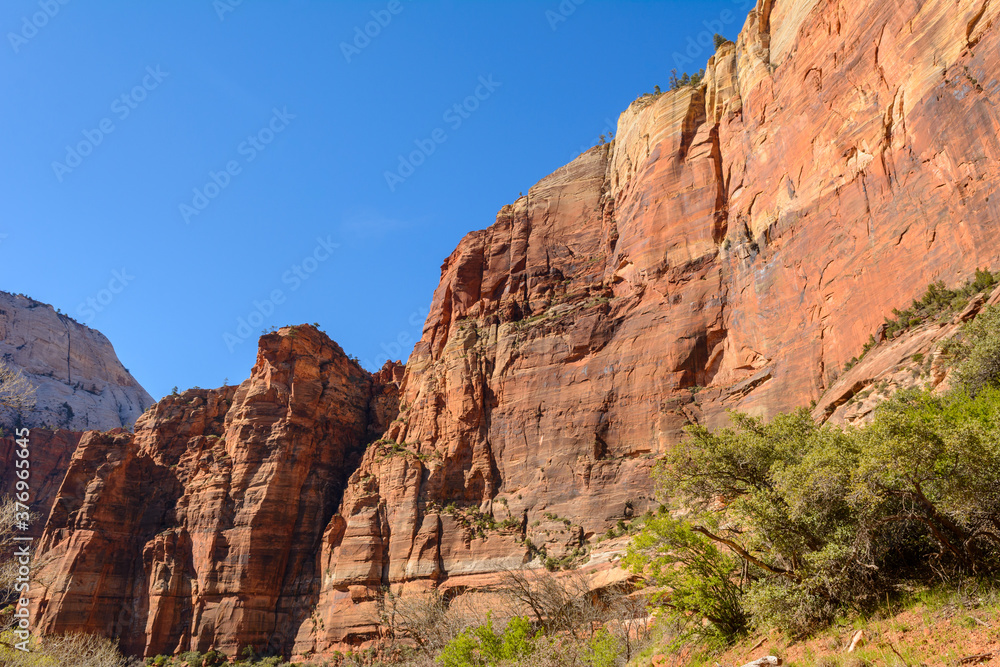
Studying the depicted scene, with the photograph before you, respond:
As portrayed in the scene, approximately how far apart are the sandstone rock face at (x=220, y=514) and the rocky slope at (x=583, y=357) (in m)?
0.22

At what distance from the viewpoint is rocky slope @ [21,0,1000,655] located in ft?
105

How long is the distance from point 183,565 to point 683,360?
4571 centimetres

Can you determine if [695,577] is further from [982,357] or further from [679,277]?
[679,277]

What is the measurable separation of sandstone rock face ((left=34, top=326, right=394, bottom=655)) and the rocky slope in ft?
0.73

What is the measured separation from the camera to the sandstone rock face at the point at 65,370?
110812 millimetres

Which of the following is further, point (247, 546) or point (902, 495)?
point (247, 546)

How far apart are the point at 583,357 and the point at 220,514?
34954 mm

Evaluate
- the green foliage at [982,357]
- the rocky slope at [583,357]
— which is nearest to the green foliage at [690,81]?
the rocky slope at [583,357]

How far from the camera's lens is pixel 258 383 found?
66125mm

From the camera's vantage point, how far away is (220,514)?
58781 mm

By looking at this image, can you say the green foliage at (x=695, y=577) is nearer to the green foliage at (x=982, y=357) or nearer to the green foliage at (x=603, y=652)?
the green foliage at (x=603, y=652)

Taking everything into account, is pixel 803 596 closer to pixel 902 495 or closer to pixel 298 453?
pixel 902 495

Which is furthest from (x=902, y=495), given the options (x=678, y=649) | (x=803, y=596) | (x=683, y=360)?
(x=683, y=360)

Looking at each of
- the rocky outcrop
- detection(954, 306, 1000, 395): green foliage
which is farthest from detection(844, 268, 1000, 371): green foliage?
detection(954, 306, 1000, 395): green foliage
